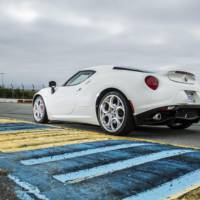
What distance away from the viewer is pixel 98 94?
622cm

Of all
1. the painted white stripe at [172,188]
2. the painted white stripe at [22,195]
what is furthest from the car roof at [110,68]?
the painted white stripe at [22,195]

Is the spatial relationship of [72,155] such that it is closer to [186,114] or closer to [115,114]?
[115,114]

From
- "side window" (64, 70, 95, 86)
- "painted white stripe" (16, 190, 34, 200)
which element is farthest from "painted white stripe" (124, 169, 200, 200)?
"side window" (64, 70, 95, 86)

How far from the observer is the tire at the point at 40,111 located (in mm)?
8040

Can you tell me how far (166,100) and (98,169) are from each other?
2567mm

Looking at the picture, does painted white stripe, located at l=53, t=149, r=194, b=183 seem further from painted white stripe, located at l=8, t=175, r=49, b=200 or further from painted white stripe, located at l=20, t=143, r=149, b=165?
painted white stripe, located at l=20, t=143, r=149, b=165

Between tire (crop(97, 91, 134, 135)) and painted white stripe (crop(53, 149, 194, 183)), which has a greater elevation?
tire (crop(97, 91, 134, 135))

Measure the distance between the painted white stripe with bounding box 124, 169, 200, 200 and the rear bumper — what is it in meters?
2.56

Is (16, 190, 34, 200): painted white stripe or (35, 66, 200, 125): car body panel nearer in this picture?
(16, 190, 34, 200): painted white stripe

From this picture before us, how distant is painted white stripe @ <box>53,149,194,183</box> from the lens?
302 centimetres

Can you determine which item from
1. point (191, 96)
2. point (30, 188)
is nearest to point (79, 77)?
point (191, 96)

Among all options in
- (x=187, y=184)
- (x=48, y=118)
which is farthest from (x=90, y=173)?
(x=48, y=118)

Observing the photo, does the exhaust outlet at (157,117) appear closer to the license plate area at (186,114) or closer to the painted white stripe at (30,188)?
the license plate area at (186,114)

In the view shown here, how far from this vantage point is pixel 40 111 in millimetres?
8188
